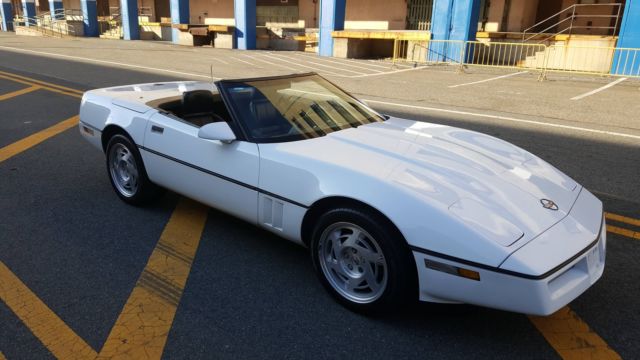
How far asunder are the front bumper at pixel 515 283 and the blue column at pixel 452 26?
17.0m

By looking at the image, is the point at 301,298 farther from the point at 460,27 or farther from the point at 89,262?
the point at 460,27

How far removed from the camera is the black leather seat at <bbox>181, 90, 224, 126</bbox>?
4.25 metres

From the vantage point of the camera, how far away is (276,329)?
8.50 ft

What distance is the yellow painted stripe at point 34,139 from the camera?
580 centimetres

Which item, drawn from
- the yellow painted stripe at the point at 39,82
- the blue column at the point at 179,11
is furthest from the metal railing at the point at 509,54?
the blue column at the point at 179,11

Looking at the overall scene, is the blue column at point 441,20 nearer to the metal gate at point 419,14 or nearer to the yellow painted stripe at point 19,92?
the metal gate at point 419,14

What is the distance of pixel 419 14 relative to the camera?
2489 cm

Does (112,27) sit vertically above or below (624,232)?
above

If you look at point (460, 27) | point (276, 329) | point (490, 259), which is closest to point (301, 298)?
point (276, 329)

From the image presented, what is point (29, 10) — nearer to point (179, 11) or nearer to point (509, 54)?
point (179, 11)

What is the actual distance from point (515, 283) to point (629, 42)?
16783 millimetres

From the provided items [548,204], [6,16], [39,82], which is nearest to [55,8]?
[6,16]

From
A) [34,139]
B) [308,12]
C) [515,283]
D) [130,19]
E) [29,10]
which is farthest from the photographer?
[29,10]

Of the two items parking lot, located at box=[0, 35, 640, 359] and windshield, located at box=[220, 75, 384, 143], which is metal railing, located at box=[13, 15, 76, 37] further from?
windshield, located at box=[220, 75, 384, 143]
